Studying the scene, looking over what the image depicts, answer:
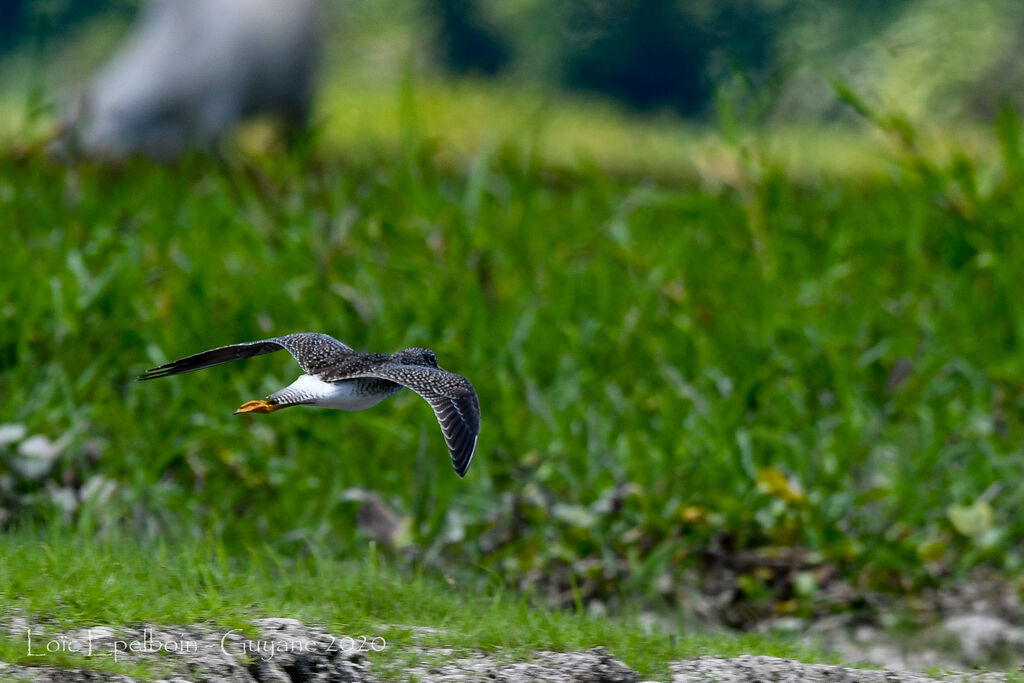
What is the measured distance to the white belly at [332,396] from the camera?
1757mm

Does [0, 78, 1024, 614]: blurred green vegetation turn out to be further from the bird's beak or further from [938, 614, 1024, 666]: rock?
the bird's beak

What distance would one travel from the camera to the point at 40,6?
17.1 feet

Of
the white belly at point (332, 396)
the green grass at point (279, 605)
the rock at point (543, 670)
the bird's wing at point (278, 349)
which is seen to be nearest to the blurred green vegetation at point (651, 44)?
the green grass at point (279, 605)

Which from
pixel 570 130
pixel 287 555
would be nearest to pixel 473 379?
pixel 287 555

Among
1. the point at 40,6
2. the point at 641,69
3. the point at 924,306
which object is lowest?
the point at 924,306

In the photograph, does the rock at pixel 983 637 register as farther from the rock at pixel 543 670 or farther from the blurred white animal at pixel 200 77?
the blurred white animal at pixel 200 77

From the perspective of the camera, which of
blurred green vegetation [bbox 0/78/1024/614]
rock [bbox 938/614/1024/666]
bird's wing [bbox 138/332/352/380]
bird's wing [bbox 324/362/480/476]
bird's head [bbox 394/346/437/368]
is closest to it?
bird's wing [bbox 324/362/480/476]

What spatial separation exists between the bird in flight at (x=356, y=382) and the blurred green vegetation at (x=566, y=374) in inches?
50.9

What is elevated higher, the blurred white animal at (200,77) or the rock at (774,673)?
the blurred white animal at (200,77)

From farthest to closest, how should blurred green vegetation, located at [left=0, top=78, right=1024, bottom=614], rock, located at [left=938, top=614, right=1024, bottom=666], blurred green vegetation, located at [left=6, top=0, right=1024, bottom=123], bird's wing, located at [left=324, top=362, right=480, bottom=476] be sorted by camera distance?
blurred green vegetation, located at [left=6, top=0, right=1024, bottom=123] < blurred green vegetation, located at [left=0, top=78, right=1024, bottom=614] < rock, located at [left=938, top=614, right=1024, bottom=666] < bird's wing, located at [left=324, top=362, right=480, bottom=476]

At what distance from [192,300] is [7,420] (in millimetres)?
860

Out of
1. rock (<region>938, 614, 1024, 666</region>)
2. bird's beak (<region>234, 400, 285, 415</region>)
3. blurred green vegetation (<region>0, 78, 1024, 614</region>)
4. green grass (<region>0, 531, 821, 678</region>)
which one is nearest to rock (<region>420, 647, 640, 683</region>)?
green grass (<region>0, 531, 821, 678</region>)

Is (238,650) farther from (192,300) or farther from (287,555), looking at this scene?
(192,300)

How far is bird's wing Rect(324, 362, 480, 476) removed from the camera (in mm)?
1665
